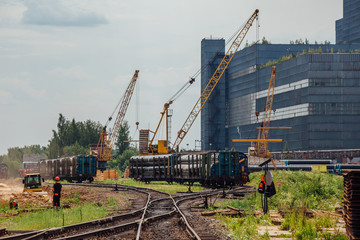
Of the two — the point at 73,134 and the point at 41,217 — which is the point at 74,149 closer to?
the point at 73,134

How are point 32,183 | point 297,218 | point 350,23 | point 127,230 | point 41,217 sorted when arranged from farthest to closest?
1. point 350,23
2. point 32,183
3. point 41,217
4. point 297,218
5. point 127,230

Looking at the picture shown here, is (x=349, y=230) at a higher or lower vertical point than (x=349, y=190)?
lower

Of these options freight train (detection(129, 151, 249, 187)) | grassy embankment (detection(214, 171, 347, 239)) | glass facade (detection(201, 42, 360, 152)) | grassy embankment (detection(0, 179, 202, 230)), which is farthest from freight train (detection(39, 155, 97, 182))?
glass facade (detection(201, 42, 360, 152))

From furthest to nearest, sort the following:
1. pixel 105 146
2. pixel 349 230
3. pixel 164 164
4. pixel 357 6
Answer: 1. pixel 357 6
2. pixel 105 146
3. pixel 164 164
4. pixel 349 230

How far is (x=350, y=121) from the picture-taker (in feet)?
427

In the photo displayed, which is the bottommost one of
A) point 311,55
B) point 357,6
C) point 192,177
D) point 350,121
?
point 192,177

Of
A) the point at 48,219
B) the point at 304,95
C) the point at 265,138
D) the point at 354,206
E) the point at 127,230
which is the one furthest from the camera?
the point at 265,138

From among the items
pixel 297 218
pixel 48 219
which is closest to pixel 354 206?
pixel 297 218

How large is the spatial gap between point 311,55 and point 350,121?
21743mm

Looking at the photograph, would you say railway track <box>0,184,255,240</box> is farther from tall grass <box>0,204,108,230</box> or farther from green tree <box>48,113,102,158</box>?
green tree <box>48,113,102,158</box>

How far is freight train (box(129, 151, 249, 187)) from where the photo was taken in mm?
42062

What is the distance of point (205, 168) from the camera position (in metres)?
43.8

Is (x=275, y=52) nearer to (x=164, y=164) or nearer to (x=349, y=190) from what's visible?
(x=164, y=164)

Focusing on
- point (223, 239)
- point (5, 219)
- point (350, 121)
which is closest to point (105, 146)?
point (350, 121)
